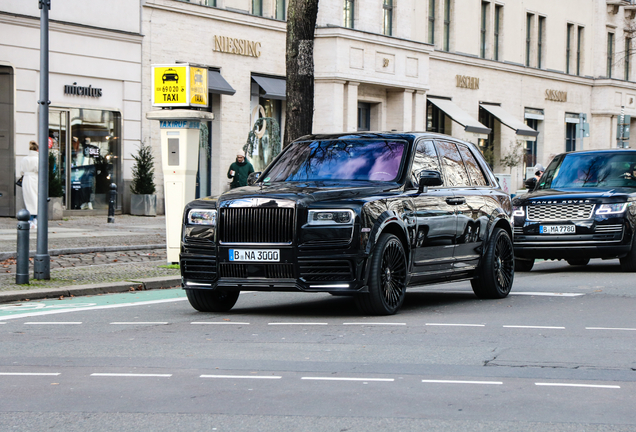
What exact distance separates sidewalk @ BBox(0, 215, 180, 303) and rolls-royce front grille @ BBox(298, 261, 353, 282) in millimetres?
4005

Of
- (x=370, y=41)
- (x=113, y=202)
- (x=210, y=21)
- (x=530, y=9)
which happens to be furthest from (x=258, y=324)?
(x=530, y=9)

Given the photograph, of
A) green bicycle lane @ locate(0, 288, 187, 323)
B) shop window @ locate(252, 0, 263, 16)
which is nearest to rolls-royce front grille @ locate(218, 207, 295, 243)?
green bicycle lane @ locate(0, 288, 187, 323)

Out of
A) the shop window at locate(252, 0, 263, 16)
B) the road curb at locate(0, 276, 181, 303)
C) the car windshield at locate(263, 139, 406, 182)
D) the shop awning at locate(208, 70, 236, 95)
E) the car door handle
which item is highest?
the shop window at locate(252, 0, 263, 16)

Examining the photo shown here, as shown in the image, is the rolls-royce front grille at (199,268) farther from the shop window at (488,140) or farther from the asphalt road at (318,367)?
the shop window at (488,140)

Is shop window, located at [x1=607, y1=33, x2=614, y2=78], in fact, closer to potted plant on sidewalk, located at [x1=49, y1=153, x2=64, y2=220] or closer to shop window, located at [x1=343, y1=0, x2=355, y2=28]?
shop window, located at [x1=343, y1=0, x2=355, y2=28]

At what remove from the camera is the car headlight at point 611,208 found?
16047 millimetres

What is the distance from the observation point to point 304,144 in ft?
38.3

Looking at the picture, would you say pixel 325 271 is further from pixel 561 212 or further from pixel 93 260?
pixel 93 260

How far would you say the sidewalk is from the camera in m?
13.0

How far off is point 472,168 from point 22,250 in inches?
216

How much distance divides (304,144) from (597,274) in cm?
653

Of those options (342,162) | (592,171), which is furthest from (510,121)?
(342,162)

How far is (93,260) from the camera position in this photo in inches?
657

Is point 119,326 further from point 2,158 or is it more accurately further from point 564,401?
point 2,158
